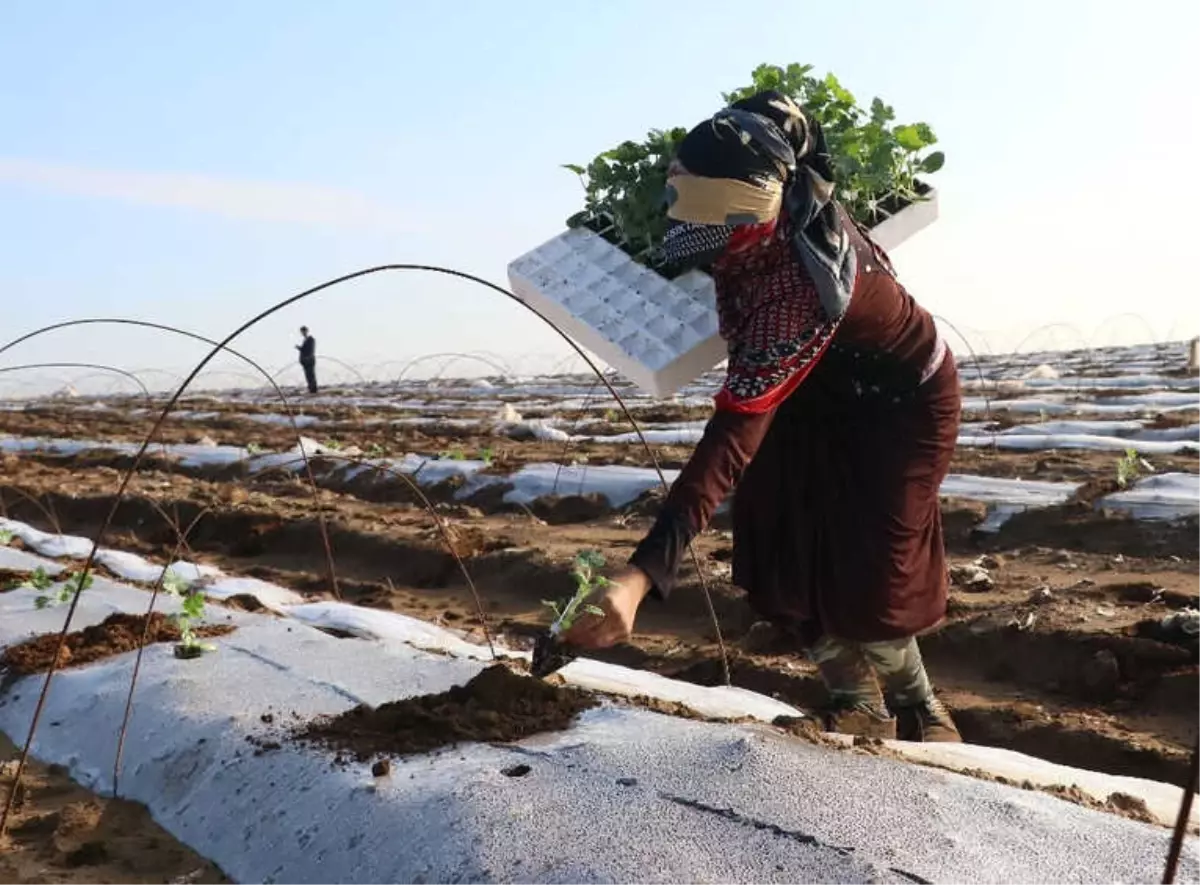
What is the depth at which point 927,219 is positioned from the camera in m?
3.55

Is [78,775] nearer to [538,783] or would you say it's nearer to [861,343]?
[538,783]

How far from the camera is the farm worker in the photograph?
5.56 feet

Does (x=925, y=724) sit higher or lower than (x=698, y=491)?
lower

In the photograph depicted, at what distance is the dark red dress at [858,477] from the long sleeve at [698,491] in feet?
0.73

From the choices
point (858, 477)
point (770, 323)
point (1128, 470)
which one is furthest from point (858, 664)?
point (1128, 470)

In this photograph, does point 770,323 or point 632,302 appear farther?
point 632,302

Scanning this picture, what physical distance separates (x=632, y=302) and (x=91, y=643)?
1846mm

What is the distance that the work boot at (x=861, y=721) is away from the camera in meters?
2.21

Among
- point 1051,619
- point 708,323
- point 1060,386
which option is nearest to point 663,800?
point 708,323

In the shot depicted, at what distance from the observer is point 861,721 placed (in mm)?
2225

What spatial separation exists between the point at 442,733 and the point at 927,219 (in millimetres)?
2356

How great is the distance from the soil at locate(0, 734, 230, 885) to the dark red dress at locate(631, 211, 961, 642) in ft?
3.93

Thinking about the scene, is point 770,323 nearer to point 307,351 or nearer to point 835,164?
point 835,164

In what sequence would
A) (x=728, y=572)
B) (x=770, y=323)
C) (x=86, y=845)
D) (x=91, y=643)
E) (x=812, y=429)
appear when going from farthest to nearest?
(x=728, y=572), (x=91, y=643), (x=812, y=429), (x=86, y=845), (x=770, y=323)
